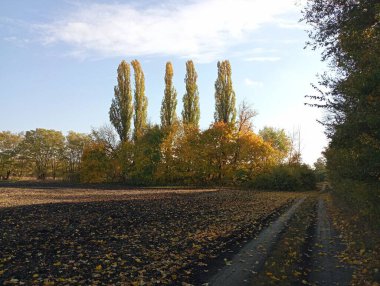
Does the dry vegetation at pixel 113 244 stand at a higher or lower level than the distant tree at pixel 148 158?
lower

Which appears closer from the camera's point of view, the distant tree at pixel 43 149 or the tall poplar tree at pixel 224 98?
the tall poplar tree at pixel 224 98

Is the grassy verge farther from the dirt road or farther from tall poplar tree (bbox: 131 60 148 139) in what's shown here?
tall poplar tree (bbox: 131 60 148 139)

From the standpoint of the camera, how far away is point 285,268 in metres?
8.35

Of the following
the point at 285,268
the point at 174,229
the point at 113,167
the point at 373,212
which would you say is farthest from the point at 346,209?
the point at 113,167

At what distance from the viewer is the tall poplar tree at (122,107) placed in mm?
57312

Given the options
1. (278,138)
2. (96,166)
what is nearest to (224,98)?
(96,166)

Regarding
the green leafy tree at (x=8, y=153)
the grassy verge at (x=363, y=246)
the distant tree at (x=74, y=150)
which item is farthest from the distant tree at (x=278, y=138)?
the grassy verge at (x=363, y=246)

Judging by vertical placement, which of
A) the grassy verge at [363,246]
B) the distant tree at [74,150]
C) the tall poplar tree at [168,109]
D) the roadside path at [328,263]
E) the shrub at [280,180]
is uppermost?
the tall poplar tree at [168,109]

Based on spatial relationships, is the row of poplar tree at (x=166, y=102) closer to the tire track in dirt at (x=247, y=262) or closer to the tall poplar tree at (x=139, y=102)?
the tall poplar tree at (x=139, y=102)

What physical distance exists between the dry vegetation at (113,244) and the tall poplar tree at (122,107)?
A: 128ft

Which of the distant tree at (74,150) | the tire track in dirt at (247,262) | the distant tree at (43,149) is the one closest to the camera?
the tire track in dirt at (247,262)

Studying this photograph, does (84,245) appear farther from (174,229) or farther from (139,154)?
(139,154)

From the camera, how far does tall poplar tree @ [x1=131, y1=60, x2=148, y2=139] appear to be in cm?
5816

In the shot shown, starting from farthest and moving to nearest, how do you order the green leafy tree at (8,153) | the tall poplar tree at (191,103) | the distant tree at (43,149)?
the distant tree at (43,149)
the green leafy tree at (8,153)
the tall poplar tree at (191,103)
